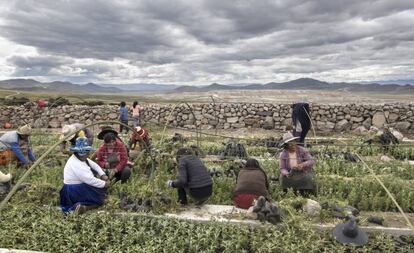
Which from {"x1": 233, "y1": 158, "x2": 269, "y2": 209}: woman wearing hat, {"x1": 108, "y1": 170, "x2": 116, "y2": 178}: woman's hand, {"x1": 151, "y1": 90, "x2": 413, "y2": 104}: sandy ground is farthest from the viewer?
{"x1": 151, "y1": 90, "x2": 413, "y2": 104}: sandy ground

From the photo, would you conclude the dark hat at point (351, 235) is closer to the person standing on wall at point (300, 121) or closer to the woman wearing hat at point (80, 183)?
the woman wearing hat at point (80, 183)

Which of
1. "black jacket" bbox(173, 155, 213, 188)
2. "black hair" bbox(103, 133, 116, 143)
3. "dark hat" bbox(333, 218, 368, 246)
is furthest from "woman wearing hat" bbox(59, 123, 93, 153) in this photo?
"dark hat" bbox(333, 218, 368, 246)

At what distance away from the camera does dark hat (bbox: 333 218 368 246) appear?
499 centimetres

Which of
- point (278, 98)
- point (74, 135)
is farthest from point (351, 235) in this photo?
point (278, 98)

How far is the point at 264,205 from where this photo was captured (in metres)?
5.62

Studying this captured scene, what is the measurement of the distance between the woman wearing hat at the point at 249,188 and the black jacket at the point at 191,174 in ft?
1.58

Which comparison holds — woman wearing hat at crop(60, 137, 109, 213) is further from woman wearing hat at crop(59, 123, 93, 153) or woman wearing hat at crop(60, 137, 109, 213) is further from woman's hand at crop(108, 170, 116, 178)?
woman wearing hat at crop(59, 123, 93, 153)

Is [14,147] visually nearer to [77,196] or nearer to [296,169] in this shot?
[77,196]

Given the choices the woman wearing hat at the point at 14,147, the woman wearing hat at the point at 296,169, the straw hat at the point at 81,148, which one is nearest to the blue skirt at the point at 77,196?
the straw hat at the point at 81,148

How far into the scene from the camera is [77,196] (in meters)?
5.98

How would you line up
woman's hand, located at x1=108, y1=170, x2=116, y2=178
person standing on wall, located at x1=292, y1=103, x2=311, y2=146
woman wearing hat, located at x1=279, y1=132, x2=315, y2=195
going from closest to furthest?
1. woman wearing hat, located at x1=279, y1=132, x2=315, y2=195
2. woman's hand, located at x1=108, y1=170, x2=116, y2=178
3. person standing on wall, located at x1=292, y1=103, x2=311, y2=146

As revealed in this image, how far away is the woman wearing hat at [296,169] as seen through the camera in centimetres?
681

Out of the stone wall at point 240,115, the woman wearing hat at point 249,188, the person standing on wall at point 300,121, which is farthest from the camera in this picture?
the stone wall at point 240,115

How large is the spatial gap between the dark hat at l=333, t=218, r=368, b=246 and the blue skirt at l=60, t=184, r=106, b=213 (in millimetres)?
3587
